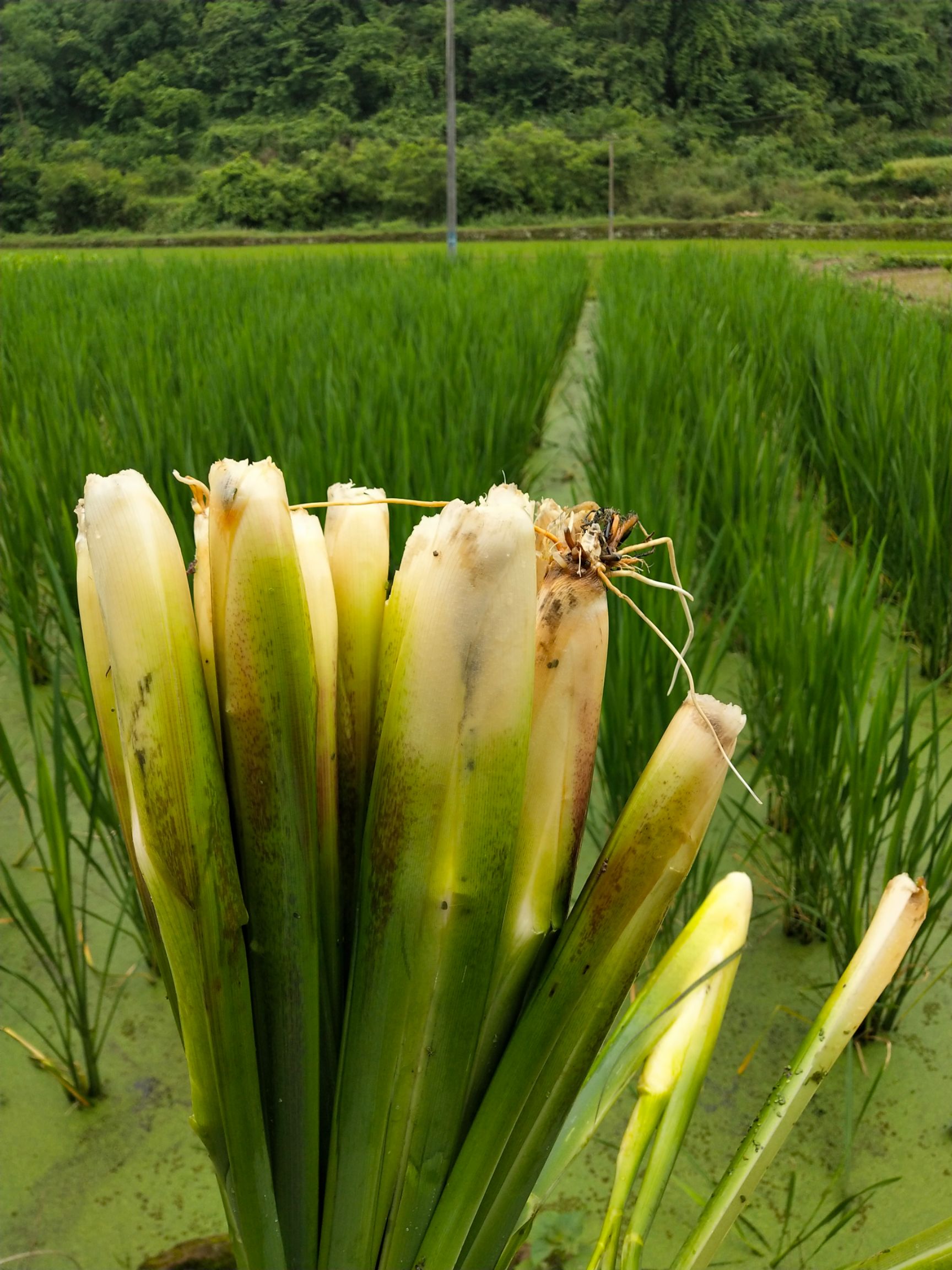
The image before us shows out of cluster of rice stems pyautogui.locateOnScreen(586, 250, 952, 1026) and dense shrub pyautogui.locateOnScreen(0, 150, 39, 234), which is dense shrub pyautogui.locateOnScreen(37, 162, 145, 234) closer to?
dense shrub pyautogui.locateOnScreen(0, 150, 39, 234)

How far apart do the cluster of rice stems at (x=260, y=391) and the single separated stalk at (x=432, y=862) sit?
77 centimetres

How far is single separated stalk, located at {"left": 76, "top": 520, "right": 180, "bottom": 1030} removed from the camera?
354 millimetres

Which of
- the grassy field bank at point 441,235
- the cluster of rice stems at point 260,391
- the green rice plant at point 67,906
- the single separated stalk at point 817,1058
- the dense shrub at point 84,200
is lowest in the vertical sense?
the green rice plant at point 67,906

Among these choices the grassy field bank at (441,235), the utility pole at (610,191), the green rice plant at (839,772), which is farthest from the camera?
the utility pole at (610,191)

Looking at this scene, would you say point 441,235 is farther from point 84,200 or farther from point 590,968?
point 590,968

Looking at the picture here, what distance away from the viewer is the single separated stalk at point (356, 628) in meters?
0.38

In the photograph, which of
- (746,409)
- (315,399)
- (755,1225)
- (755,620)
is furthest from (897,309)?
(755,1225)

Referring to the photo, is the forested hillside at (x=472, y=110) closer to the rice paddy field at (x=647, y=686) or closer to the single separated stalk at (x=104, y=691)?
the rice paddy field at (x=647, y=686)

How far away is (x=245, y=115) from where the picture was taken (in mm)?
15766

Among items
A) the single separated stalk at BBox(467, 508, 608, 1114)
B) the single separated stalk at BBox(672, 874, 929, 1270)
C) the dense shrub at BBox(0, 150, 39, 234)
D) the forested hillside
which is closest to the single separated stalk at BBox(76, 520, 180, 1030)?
the single separated stalk at BBox(467, 508, 608, 1114)

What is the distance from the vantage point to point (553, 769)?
37 cm

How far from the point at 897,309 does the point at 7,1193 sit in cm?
372

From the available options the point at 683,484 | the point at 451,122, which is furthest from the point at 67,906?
the point at 451,122

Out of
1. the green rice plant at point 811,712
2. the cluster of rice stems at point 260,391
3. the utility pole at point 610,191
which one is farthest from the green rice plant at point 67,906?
the utility pole at point 610,191
